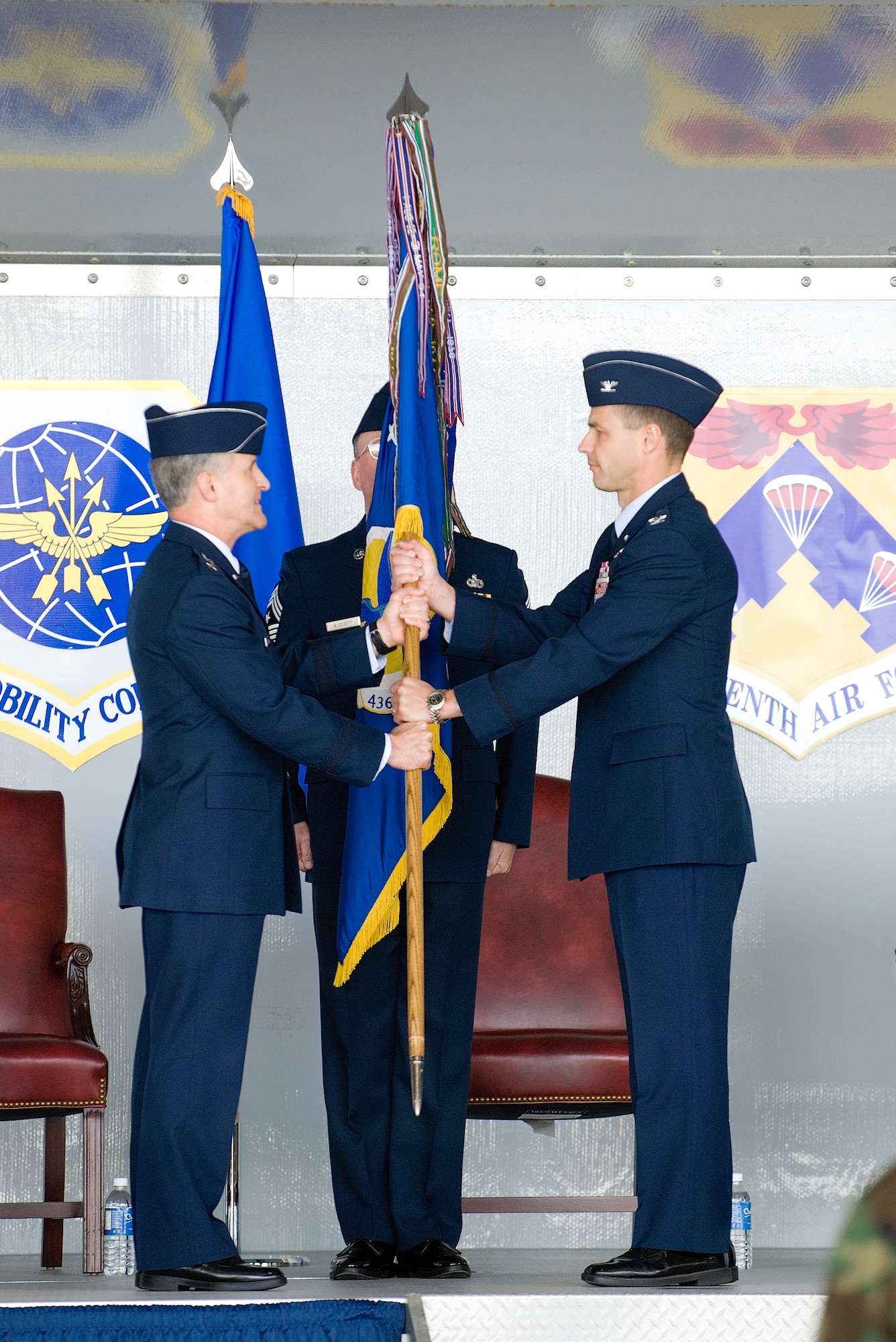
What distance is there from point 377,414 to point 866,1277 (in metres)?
3.04

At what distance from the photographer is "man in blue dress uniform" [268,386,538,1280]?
120 inches

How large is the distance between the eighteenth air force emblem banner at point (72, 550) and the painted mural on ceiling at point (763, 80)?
1.59 metres

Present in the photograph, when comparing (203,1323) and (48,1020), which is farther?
(48,1020)

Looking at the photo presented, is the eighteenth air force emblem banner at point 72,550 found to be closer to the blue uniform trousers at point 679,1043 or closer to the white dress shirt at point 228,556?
the white dress shirt at point 228,556

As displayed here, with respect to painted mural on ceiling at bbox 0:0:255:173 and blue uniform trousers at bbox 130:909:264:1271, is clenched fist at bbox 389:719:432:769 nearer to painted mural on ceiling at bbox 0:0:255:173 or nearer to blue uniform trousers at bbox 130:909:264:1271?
blue uniform trousers at bbox 130:909:264:1271

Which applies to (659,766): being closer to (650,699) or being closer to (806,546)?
(650,699)

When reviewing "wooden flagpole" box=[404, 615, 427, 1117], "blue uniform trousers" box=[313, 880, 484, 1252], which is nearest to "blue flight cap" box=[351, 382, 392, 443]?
"wooden flagpole" box=[404, 615, 427, 1117]

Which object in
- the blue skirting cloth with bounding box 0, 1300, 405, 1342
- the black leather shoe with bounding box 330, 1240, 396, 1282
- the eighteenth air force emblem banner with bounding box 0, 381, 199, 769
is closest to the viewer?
the blue skirting cloth with bounding box 0, 1300, 405, 1342

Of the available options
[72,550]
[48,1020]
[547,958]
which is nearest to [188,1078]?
[48,1020]

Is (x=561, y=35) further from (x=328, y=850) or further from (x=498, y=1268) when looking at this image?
(x=498, y=1268)

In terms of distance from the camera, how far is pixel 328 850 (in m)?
3.29

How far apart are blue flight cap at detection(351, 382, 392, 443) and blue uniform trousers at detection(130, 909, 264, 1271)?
4.06ft

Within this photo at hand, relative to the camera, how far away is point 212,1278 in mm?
2688

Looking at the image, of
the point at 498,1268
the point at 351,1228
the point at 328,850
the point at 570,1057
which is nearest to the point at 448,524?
the point at 328,850
